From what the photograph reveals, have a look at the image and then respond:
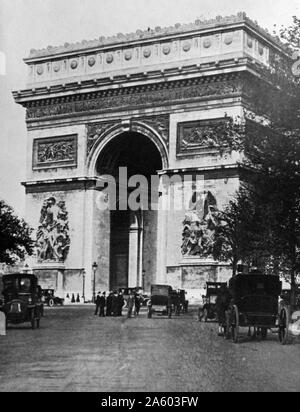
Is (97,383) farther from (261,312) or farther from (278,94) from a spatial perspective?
(278,94)

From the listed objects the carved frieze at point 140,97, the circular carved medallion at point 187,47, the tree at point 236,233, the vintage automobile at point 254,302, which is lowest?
the vintage automobile at point 254,302

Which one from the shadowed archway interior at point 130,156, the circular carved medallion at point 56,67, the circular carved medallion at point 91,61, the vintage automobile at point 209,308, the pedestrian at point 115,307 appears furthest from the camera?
the circular carved medallion at point 56,67

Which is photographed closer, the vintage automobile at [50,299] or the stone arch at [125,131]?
the vintage automobile at [50,299]

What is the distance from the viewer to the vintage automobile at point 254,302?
18.6 m

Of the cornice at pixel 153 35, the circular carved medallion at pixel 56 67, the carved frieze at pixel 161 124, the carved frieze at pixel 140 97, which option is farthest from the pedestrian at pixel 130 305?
the circular carved medallion at pixel 56 67

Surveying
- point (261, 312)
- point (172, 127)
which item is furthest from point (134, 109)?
point (261, 312)

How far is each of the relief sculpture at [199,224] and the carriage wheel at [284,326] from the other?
22.9 m

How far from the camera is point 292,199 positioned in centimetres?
2122

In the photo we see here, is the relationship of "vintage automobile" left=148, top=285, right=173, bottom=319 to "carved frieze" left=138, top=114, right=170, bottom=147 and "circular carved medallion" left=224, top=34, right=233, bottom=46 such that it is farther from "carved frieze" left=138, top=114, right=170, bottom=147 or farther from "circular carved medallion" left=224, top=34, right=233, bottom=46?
"circular carved medallion" left=224, top=34, right=233, bottom=46

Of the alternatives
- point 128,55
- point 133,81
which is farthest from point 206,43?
point 128,55

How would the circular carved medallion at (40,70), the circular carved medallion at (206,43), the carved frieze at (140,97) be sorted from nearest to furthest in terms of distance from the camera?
the carved frieze at (140,97) < the circular carved medallion at (206,43) < the circular carved medallion at (40,70)

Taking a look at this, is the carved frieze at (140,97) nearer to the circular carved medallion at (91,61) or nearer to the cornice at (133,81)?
the cornice at (133,81)

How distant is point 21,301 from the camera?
23062 mm

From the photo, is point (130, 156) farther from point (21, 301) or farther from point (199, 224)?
point (21, 301)
